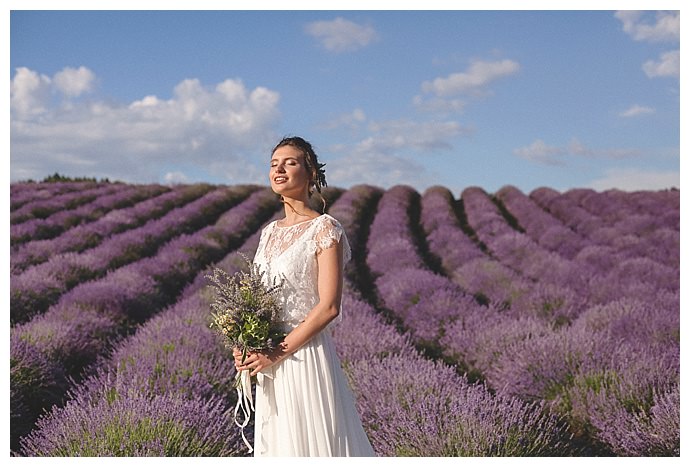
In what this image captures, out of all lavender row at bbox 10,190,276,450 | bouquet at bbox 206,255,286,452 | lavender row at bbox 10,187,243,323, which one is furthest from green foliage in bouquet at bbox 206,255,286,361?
lavender row at bbox 10,187,243,323

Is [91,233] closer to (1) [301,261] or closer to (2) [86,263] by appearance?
(2) [86,263]

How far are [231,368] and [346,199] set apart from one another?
15.0 metres

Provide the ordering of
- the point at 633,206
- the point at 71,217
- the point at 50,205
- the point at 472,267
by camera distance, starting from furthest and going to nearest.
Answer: the point at 633,206, the point at 50,205, the point at 71,217, the point at 472,267

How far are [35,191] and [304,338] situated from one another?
16622mm

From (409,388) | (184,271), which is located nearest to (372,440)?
(409,388)

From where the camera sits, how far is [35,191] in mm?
16469

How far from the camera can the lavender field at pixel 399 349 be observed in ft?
10.3

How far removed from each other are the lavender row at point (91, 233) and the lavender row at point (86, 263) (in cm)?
47

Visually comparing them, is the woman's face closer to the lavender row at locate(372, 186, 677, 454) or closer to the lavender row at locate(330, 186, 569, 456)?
the lavender row at locate(330, 186, 569, 456)

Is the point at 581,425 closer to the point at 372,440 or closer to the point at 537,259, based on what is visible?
the point at 372,440

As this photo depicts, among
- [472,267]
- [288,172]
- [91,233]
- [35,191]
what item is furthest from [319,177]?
[35,191]

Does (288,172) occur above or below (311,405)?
above

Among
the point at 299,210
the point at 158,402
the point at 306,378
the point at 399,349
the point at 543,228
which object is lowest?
the point at 399,349

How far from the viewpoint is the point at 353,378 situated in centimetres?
405
